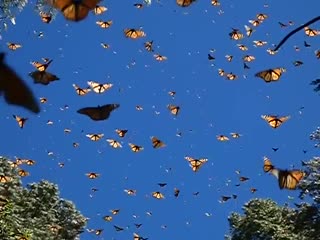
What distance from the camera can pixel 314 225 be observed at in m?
22.4

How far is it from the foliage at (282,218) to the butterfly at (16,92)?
75.0 ft

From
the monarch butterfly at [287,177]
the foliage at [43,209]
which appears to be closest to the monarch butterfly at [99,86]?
the monarch butterfly at [287,177]

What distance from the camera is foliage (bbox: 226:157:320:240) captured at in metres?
23.0

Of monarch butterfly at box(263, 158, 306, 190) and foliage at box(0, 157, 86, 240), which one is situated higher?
foliage at box(0, 157, 86, 240)

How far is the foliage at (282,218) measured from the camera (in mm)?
22969

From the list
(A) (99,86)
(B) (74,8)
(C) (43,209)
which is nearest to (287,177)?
(B) (74,8)

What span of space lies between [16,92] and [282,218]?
27.6 metres

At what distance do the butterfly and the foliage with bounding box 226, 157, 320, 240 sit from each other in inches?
899

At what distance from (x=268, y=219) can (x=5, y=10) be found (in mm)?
20688

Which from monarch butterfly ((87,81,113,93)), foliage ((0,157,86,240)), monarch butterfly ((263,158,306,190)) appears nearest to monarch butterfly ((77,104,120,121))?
monarch butterfly ((263,158,306,190))

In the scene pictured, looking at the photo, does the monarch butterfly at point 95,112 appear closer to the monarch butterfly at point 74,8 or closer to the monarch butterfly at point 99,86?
the monarch butterfly at point 74,8

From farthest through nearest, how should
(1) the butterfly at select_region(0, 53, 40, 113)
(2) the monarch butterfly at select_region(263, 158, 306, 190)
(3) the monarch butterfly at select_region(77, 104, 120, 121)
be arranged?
(3) the monarch butterfly at select_region(77, 104, 120, 121), (2) the monarch butterfly at select_region(263, 158, 306, 190), (1) the butterfly at select_region(0, 53, 40, 113)

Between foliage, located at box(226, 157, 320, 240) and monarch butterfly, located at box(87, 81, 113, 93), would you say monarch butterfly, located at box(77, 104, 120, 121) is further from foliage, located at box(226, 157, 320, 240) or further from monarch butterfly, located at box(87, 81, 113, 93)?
foliage, located at box(226, 157, 320, 240)

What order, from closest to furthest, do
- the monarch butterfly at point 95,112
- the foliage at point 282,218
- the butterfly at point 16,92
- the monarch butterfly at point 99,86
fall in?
the butterfly at point 16,92 → the monarch butterfly at point 95,112 → the monarch butterfly at point 99,86 → the foliage at point 282,218
